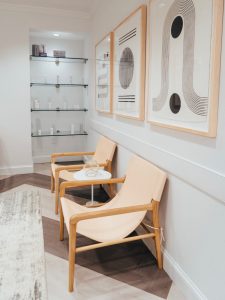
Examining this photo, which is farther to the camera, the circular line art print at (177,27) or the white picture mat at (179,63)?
the circular line art print at (177,27)

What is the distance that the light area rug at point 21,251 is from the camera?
6.05ft

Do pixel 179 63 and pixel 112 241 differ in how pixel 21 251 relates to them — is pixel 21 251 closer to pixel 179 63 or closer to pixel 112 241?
pixel 112 241

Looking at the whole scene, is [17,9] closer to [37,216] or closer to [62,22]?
[62,22]

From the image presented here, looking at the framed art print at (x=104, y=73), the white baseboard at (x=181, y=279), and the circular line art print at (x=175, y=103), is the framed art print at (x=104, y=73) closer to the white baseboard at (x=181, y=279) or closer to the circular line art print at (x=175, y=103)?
the circular line art print at (x=175, y=103)

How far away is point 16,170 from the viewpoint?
4.62 metres

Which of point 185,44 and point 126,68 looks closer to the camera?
point 185,44

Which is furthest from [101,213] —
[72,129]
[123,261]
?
[72,129]

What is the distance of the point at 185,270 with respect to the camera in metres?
1.81

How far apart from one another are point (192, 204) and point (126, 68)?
5.11ft

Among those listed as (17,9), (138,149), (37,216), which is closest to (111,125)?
(138,149)

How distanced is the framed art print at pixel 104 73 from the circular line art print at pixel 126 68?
1.24 feet

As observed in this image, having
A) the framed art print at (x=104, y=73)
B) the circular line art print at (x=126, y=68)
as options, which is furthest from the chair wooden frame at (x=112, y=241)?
the framed art print at (x=104, y=73)

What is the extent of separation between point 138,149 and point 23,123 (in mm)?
2714

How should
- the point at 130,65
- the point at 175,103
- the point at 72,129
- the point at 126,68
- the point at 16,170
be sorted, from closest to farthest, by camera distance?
the point at 175,103
the point at 130,65
the point at 126,68
the point at 16,170
the point at 72,129
